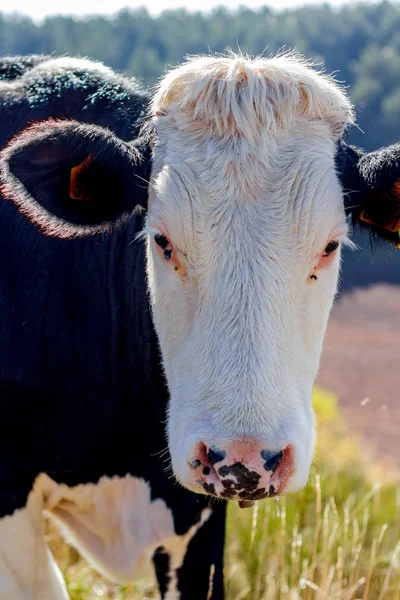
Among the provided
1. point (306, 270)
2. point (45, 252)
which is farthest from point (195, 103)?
point (45, 252)

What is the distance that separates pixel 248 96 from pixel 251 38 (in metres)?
56.2

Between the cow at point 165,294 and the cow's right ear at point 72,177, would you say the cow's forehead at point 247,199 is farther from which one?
the cow's right ear at point 72,177

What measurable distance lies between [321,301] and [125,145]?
936 mm

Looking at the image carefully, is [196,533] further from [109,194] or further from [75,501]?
[109,194]

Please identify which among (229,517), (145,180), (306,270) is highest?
(145,180)

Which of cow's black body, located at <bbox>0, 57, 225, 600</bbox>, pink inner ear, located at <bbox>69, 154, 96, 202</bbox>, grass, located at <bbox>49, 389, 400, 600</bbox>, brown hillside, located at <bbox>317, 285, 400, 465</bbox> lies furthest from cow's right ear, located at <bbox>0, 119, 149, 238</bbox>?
brown hillside, located at <bbox>317, 285, 400, 465</bbox>

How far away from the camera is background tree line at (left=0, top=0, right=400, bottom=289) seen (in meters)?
48.4

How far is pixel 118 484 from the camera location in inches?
152

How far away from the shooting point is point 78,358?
3.74m

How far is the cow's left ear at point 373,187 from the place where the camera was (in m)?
3.23

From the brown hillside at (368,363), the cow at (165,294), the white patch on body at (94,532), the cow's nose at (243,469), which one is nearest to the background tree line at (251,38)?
the brown hillside at (368,363)

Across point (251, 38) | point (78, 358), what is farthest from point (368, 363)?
point (251, 38)

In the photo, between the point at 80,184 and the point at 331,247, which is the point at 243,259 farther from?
the point at 80,184

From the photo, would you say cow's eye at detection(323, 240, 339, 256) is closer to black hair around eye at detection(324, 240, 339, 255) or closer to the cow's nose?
black hair around eye at detection(324, 240, 339, 255)
